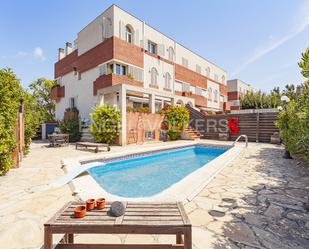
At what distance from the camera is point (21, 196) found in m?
4.21

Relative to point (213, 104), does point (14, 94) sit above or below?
below

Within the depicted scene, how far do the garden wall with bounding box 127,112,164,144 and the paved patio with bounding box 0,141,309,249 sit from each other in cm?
869

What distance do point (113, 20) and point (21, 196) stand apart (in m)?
16.7

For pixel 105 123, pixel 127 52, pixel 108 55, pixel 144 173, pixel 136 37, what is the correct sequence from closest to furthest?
pixel 144 173, pixel 105 123, pixel 108 55, pixel 127 52, pixel 136 37

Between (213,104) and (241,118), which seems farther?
(213,104)

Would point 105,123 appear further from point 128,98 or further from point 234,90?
point 234,90

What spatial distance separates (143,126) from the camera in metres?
15.6

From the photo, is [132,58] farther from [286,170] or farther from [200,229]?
[200,229]

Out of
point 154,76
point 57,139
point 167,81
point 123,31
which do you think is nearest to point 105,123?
point 57,139

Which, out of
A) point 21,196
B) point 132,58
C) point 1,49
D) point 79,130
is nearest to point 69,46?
point 1,49

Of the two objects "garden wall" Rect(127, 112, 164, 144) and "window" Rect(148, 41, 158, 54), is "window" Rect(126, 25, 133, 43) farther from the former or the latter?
"garden wall" Rect(127, 112, 164, 144)

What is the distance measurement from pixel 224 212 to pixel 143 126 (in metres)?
12.4

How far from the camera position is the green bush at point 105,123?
13.4 m

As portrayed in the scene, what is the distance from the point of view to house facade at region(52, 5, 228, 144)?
656 inches
